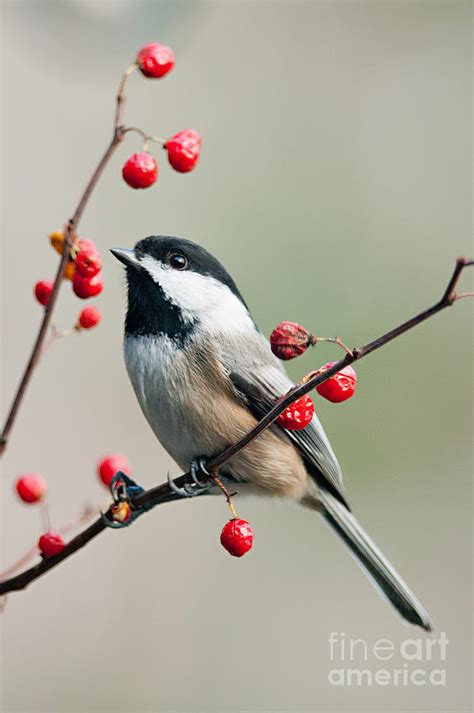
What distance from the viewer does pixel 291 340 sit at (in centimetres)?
117

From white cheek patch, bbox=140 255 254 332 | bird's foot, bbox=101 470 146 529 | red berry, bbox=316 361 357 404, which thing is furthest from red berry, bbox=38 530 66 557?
white cheek patch, bbox=140 255 254 332

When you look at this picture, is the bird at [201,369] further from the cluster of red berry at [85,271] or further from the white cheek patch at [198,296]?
the cluster of red berry at [85,271]

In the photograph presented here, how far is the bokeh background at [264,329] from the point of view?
3035 mm

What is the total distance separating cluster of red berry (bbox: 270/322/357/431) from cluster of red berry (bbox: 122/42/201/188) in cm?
41

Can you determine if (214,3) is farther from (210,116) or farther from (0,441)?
(0,441)

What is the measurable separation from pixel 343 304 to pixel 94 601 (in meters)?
1.51

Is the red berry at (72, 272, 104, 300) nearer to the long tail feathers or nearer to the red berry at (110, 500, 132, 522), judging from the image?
the red berry at (110, 500, 132, 522)

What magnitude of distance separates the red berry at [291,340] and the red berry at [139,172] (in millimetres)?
418

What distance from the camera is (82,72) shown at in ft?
11.5

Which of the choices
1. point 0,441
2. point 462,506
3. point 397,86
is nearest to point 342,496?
point 0,441

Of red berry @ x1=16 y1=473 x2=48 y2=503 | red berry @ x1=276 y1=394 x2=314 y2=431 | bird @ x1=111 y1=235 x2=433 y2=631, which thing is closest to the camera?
red berry @ x1=276 y1=394 x2=314 y2=431

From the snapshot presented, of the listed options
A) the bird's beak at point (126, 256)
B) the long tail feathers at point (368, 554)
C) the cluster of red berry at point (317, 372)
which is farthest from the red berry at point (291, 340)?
the long tail feathers at point (368, 554)

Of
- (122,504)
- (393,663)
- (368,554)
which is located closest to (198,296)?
(122,504)

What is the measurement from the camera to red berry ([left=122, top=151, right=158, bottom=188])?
141 centimetres
